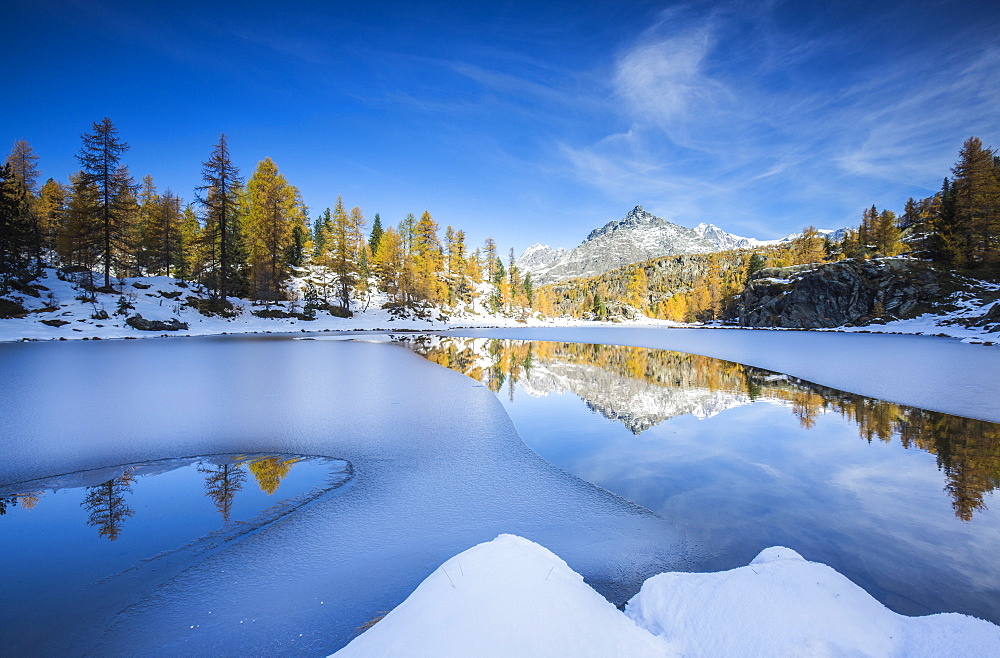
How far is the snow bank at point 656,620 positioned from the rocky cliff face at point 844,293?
6349 cm

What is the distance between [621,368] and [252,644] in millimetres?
17892

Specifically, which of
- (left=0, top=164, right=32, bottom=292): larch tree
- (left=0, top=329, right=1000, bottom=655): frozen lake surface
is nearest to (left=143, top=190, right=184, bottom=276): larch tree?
(left=0, top=164, right=32, bottom=292): larch tree

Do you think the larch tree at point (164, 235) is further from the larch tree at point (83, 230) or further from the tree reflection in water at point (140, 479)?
the tree reflection in water at point (140, 479)

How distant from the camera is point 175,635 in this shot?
284cm

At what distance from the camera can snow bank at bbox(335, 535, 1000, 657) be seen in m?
2.31

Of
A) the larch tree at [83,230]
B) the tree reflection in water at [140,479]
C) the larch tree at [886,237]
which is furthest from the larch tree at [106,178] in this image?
the larch tree at [886,237]

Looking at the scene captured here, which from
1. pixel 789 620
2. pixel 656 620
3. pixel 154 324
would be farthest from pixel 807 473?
pixel 154 324

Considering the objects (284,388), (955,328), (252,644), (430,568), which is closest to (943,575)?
(430,568)

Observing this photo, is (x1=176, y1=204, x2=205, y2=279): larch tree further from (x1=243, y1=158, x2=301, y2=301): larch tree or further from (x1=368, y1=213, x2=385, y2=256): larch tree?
(x1=368, y1=213, x2=385, y2=256): larch tree

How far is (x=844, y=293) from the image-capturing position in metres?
54.3

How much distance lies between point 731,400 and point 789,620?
35.1ft

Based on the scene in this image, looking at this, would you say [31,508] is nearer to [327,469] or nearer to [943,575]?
[327,469]

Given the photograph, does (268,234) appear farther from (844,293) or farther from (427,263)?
(844,293)

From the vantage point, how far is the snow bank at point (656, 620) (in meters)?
2.31
